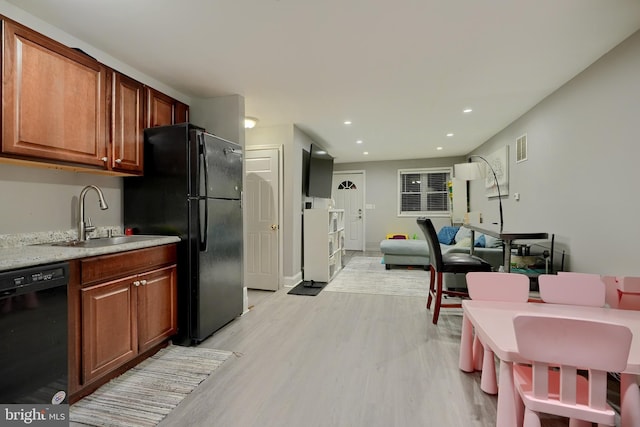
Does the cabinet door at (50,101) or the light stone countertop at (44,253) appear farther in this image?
the cabinet door at (50,101)

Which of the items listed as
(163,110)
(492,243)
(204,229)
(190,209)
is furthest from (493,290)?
(163,110)

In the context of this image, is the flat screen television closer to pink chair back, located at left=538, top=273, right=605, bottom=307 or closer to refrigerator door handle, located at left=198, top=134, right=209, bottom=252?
refrigerator door handle, located at left=198, top=134, right=209, bottom=252

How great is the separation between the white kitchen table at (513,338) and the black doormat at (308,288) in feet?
8.55

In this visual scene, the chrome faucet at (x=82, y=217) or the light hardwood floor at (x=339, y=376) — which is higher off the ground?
the chrome faucet at (x=82, y=217)

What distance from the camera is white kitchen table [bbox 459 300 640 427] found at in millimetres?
1116

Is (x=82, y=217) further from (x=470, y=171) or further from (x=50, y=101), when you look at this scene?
(x=470, y=171)

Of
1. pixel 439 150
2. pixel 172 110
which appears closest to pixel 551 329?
pixel 172 110

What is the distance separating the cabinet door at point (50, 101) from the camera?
166 centimetres

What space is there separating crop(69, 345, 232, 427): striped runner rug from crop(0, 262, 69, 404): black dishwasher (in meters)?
0.23

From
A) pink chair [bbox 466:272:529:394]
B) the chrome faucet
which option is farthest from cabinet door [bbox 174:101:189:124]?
pink chair [bbox 466:272:529:394]

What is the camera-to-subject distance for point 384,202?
7.85m

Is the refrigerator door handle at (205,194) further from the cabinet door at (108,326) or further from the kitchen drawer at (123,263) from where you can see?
the cabinet door at (108,326)

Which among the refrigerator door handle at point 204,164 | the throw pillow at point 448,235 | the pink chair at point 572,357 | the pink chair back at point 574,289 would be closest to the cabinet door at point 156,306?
Answer: the refrigerator door handle at point 204,164

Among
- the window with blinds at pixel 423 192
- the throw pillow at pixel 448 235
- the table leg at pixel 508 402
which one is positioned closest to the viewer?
the table leg at pixel 508 402
